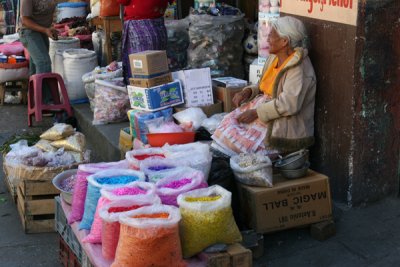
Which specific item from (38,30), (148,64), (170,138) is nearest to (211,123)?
(170,138)

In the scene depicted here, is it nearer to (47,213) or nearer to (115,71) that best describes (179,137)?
(47,213)

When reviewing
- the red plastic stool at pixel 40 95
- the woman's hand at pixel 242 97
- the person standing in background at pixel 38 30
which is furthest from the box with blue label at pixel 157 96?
the person standing in background at pixel 38 30

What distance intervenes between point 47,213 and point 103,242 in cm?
169

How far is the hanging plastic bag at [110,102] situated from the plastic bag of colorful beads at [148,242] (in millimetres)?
3805

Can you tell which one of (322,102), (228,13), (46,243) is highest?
(228,13)

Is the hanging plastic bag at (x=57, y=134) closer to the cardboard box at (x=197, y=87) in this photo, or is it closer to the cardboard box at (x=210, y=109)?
the cardboard box at (x=210, y=109)

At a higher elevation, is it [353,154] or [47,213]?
[353,154]

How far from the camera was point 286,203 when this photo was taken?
432 cm

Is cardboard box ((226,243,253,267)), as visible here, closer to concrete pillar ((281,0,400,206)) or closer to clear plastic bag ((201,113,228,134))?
concrete pillar ((281,0,400,206))

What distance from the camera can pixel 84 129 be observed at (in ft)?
24.8

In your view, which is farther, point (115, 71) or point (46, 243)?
point (115, 71)

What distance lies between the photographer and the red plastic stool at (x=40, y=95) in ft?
25.5

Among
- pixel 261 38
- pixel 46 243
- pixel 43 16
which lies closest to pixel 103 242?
pixel 46 243

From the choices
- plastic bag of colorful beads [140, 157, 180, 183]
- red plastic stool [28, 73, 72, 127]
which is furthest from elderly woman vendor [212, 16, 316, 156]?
red plastic stool [28, 73, 72, 127]
